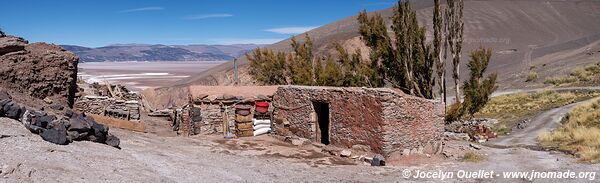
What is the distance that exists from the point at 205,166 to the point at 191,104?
584 cm

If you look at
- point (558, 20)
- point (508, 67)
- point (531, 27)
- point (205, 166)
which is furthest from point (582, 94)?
point (558, 20)

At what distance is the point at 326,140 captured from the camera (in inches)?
613

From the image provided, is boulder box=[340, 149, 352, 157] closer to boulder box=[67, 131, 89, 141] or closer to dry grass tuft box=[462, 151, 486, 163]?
dry grass tuft box=[462, 151, 486, 163]

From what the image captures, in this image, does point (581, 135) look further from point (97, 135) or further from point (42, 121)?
point (42, 121)

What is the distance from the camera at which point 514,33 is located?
3366 inches

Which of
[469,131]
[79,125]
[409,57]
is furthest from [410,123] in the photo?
[469,131]

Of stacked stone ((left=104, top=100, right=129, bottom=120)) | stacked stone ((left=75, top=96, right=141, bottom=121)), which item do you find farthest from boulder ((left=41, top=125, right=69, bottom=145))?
stacked stone ((left=104, top=100, right=129, bottom=120))

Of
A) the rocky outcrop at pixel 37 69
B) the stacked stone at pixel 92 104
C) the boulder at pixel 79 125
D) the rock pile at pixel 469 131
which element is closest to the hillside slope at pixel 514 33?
the rock pile at pixel 469 131

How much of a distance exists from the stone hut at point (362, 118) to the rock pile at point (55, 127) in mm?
6127

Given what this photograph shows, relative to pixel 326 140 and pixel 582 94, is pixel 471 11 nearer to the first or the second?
pixel 582 94

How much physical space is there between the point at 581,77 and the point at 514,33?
145 ft

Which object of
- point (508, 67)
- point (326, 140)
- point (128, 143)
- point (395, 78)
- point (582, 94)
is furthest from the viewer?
point (508, 67)

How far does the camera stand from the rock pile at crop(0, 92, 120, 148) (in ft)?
31.5

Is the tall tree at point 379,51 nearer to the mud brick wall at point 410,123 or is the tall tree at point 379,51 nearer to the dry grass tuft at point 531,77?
the mud brick wall at point 410,123
